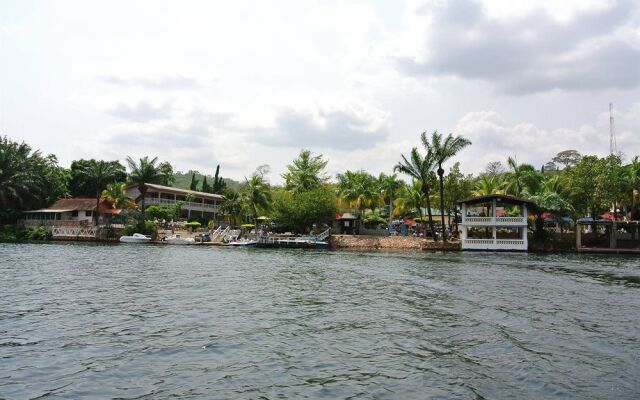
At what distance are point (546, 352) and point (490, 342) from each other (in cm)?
137

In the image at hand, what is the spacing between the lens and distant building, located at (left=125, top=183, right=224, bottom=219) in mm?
89250

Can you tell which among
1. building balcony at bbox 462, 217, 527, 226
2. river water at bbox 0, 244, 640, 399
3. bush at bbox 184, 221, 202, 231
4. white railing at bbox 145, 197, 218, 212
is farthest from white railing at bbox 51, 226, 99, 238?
building balcony at bbox 462, 217, 527, 226

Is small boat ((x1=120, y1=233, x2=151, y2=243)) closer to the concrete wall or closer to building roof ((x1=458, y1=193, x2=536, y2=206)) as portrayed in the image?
the concrete wall

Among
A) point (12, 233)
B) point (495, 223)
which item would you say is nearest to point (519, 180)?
point (495, 223)

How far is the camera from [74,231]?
235 feet

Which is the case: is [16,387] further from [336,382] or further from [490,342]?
[490,342]

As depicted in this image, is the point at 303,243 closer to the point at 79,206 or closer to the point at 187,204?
the point at 187,204

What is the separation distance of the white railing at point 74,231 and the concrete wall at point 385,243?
34.8 metres

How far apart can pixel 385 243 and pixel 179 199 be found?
1943 inches

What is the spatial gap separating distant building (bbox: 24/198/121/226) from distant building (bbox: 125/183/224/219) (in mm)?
8986

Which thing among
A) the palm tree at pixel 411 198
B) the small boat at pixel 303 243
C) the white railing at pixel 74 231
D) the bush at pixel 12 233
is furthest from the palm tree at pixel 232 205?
the bush at pixel 12 233

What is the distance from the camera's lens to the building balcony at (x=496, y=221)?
56.6m

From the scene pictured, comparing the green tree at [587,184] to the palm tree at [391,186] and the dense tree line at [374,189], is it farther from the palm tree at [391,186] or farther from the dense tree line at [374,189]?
the palm tree at [391,186]

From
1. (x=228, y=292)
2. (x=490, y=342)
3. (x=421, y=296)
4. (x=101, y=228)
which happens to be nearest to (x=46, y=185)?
(x=101, y=228)
